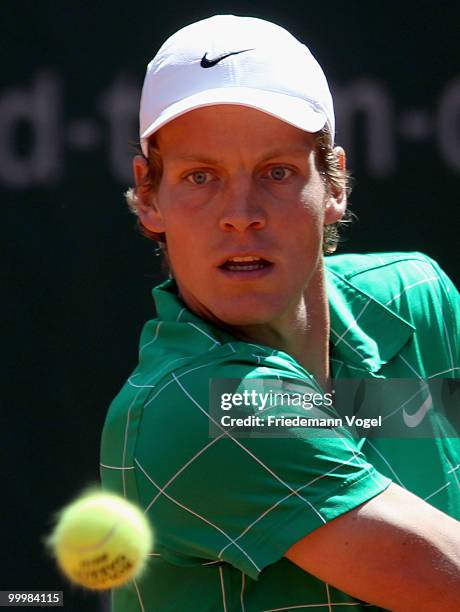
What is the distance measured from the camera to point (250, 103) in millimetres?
2008

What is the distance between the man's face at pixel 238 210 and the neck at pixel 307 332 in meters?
0.04

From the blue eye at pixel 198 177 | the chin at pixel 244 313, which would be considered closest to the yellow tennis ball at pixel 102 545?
the chin at pixel 244 313

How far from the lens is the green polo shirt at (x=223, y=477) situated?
71.3 inches

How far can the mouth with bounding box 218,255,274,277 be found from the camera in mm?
2041

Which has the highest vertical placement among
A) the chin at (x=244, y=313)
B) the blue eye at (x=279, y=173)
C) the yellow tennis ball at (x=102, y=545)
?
the blue eye at (x=279, y=173)

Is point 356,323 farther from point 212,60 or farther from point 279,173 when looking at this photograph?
point 212,60

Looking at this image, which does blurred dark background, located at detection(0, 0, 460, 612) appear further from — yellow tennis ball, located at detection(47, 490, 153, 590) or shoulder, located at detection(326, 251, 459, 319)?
yellow tennis ball, located at detection(47, 490, 153, 590)

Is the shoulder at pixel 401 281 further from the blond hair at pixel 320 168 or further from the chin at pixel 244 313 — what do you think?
the chin at pixel 244 313

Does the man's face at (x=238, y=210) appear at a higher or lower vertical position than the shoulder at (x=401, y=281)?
higher

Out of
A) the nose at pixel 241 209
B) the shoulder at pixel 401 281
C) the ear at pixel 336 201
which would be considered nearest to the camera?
the nose at pixel 241 209

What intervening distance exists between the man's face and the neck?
0.04m

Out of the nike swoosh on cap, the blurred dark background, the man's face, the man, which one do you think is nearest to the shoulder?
the man

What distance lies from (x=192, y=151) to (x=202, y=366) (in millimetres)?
379

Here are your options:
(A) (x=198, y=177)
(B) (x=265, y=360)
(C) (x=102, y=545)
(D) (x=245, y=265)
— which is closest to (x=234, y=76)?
(A) (x=198, y=177)
